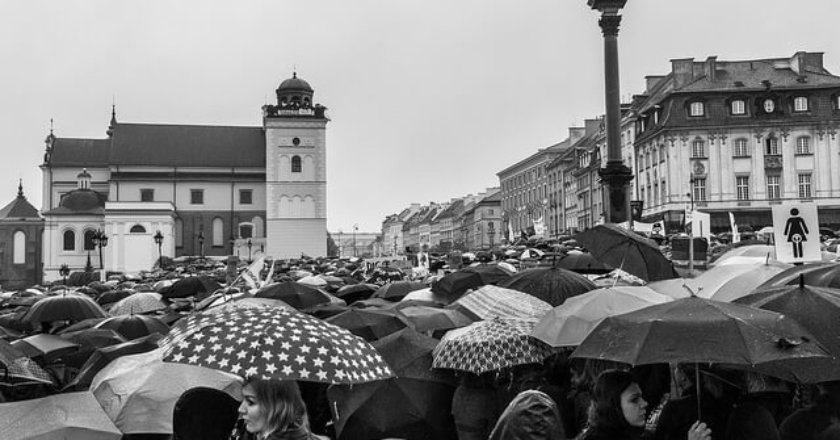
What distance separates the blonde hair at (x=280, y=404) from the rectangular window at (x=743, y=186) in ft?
190

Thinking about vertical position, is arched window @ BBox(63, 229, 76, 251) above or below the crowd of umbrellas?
above

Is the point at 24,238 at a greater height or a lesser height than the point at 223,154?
lesser

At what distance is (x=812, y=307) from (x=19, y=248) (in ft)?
302

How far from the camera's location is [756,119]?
57.7 meters

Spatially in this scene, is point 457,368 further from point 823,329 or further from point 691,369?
point 823,329

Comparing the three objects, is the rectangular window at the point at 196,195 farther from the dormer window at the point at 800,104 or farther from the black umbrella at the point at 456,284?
the black umbrella at the point at 456,284

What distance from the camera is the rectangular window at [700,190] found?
58.2 meters

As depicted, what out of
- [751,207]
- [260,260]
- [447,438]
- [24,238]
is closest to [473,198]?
[24,238]

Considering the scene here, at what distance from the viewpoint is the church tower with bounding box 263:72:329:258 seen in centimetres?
8344

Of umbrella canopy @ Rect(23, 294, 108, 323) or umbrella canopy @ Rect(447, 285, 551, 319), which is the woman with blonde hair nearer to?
umbrella canopy @ Rect(447, 285, 551, 319)

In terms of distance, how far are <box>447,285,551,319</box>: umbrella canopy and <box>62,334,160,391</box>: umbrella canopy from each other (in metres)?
3.27

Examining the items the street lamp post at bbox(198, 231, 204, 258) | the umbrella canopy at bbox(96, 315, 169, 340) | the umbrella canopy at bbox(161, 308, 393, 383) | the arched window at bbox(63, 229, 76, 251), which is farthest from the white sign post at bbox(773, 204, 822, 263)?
the arched window at bbox(63, 229, 76, 251)

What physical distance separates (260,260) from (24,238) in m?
80.2

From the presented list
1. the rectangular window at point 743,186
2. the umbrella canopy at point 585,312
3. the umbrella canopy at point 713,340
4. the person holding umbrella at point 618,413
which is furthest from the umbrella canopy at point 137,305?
the rectangular window at point 743,186
